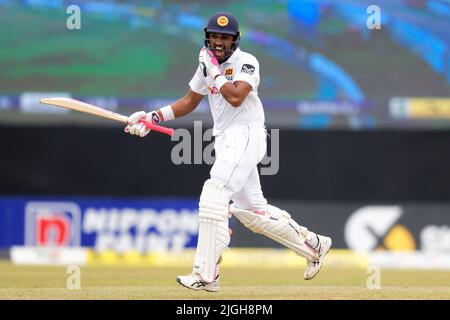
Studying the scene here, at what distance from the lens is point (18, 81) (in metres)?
11.8

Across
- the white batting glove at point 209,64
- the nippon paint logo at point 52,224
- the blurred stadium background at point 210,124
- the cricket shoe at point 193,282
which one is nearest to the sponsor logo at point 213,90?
the white batting glove at point 209,64

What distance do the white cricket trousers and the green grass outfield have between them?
619mm

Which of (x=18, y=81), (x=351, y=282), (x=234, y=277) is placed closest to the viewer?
(x=351, y=282)

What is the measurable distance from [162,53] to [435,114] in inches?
116

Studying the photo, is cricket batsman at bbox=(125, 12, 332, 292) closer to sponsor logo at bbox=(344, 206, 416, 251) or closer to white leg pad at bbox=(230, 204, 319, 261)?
white leg pad at bbox=(230, 204, 319, 261)

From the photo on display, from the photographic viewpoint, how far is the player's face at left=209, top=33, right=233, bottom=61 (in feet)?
23.5

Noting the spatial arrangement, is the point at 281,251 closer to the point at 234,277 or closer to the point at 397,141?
the point at 397,141

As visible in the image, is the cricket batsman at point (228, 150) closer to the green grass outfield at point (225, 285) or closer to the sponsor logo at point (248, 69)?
the sponsor logo at point (248, 69)

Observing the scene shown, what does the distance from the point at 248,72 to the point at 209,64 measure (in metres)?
0.25

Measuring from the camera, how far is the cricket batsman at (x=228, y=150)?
696cm

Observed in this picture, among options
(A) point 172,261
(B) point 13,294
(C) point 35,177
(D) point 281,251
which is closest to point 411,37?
(D) point 281,251

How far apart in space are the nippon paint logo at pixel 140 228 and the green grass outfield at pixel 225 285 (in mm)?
1230

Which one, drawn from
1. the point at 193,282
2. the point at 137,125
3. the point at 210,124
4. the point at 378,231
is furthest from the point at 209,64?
the point at 378,231

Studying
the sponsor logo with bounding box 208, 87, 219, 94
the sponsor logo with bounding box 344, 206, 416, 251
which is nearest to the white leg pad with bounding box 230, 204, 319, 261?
the sponsor logo with bounding box 208, 87, 219, 94
